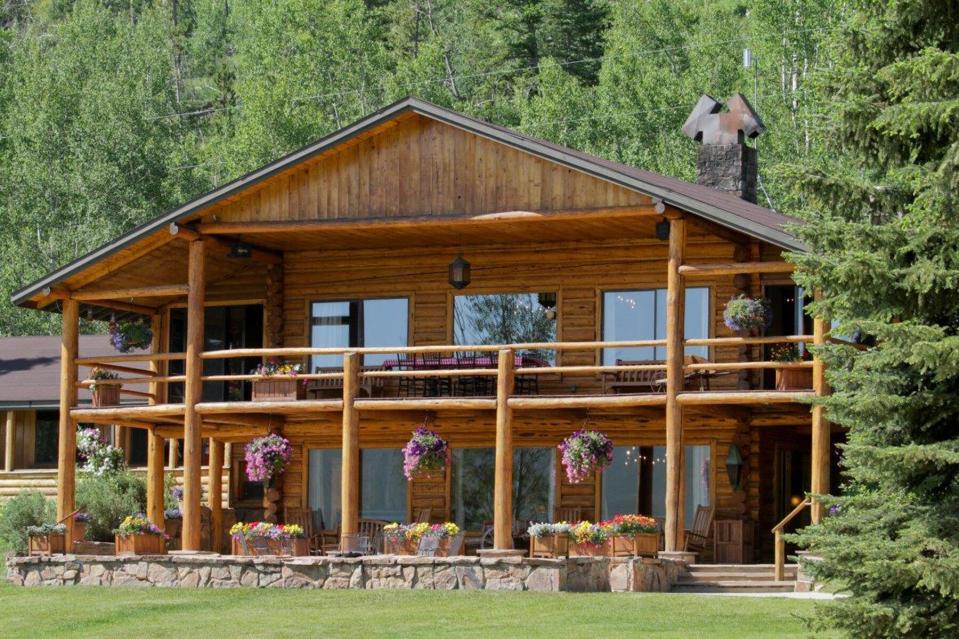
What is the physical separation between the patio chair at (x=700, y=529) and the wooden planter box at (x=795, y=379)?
2.97 m

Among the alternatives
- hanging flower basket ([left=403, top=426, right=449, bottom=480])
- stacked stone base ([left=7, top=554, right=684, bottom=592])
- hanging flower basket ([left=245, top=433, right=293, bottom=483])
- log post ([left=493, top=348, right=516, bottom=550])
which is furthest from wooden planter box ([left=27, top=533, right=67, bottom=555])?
log post ([left=493, top=348, right=516, bottom=550])

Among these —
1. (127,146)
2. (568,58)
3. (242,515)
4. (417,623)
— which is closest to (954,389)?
(417,623)

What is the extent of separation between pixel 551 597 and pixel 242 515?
10.7 metres

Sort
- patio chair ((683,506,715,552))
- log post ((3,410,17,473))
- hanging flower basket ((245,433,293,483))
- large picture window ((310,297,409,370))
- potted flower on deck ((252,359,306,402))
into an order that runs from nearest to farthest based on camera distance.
Result: patio chair ((683,506,715,552)) → hanging flower basket ((245,433,293,483)) → potted flower on deck ((252,359,306,402)) → large picture window ((310,297,409,370)) → log post ((3,410,17,473))

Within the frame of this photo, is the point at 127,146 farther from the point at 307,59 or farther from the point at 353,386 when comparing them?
the point at 353,386

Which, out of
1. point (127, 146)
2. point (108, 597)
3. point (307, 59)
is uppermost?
point (307, 59)

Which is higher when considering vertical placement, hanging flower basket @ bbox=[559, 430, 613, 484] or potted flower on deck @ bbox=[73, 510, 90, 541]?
hanging flower basket @ bbox=[559, 430, 613, 484]

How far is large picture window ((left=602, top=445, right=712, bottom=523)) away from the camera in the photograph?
2648 centimetres

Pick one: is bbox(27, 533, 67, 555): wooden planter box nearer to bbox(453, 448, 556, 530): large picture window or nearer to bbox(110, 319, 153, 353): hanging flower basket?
bbox(110, 319, 153, 353): hanging flower basket

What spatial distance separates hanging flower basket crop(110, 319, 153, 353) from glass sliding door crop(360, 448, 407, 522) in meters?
4.26

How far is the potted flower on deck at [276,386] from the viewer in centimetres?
2594

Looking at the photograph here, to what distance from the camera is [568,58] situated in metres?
61.4

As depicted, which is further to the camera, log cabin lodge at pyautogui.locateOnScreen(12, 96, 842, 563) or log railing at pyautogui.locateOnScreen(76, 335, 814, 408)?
log cabin lodge at pyautogui.locateOnScreen(12, 96, 842, 563)

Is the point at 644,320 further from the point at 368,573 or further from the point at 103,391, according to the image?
the point at 103,391
